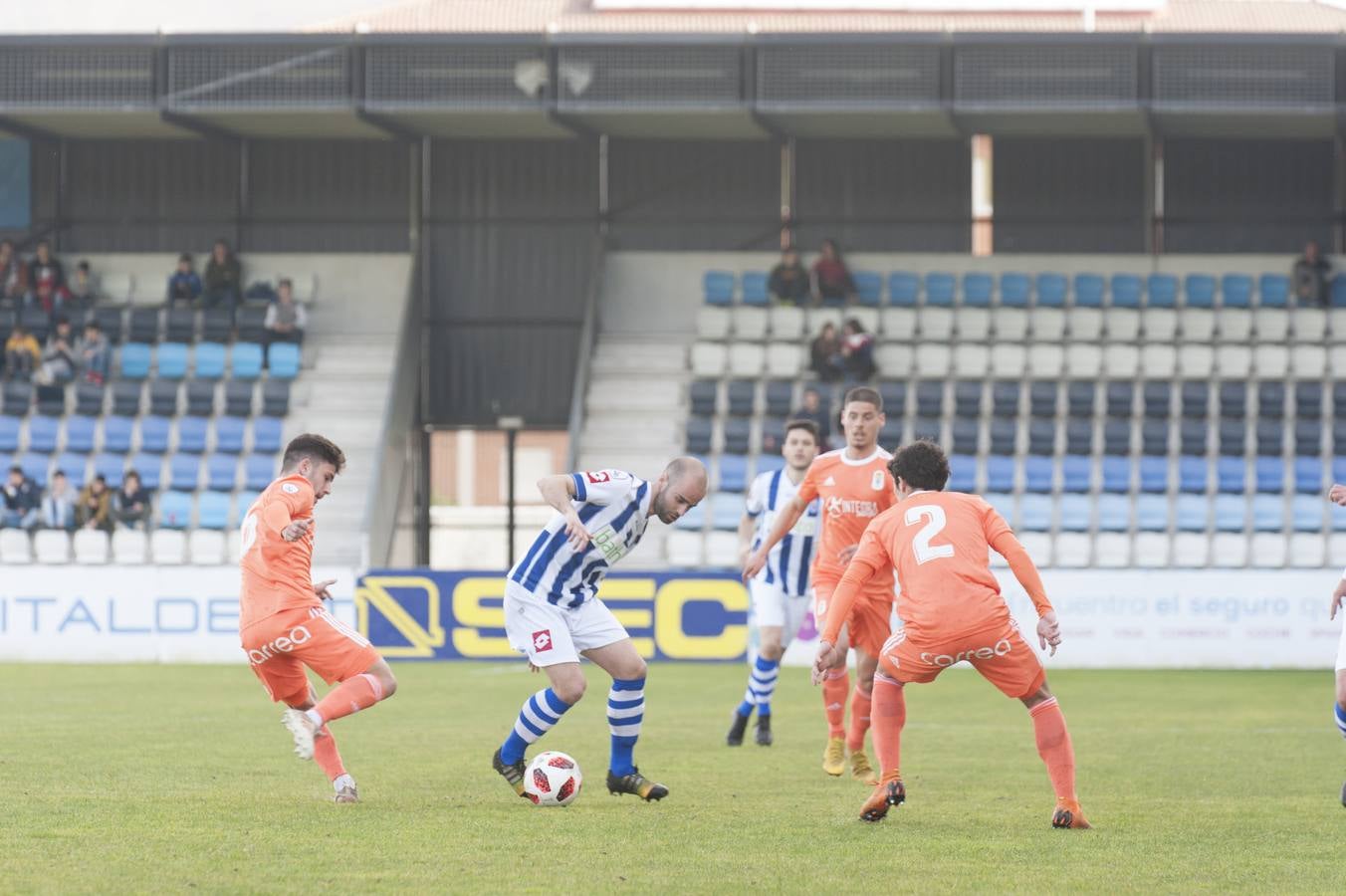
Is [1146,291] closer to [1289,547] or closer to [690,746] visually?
[1289,547]

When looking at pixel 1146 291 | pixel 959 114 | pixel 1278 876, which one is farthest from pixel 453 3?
pixel 1278 876

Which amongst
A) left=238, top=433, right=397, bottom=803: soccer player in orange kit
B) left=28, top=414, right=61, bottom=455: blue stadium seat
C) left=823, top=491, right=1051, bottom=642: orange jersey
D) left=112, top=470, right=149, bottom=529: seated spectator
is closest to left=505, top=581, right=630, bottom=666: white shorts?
left=238, top=433, right=397, bottom=803: soccer player in orange kit

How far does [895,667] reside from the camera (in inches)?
340

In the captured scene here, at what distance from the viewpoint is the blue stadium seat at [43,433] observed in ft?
92.6

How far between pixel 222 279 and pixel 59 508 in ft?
17.7

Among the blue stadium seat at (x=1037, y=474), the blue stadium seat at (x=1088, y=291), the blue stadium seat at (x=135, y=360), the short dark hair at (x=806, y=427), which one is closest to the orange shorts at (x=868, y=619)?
the short dark hair at (x=806, y=427)

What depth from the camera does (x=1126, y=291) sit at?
2956 cm

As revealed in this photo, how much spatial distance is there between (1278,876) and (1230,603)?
15.0 m

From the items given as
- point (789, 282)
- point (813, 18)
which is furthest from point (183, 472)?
point (813, 18)

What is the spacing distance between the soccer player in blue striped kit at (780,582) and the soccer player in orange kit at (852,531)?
44.6 inches

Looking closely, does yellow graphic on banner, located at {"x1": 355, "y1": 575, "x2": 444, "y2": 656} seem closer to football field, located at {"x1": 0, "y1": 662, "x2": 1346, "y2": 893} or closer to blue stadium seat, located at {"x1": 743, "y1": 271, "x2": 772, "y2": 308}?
football field, located at {"x1": 0, "y1": 662, "x2": 1346, "y2": 893}

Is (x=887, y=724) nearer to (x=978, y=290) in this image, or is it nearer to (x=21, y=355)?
(x=978, y=290)

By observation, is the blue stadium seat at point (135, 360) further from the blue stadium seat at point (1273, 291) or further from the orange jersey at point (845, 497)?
the orange jersey at point (845, 497)

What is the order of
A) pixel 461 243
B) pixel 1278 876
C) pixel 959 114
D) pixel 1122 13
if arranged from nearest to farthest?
pixel 1278 876 → pixel 959 114 → pixel 1122 13 → pixel 461 243
